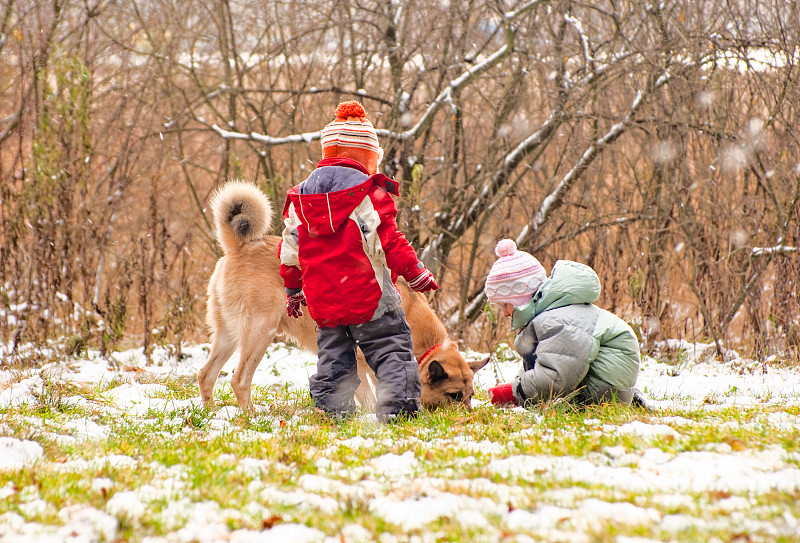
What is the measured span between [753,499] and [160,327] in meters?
6.28

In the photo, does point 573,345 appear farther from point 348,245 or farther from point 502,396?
point 348,245

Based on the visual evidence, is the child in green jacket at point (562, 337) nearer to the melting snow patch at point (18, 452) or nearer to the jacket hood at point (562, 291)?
the jacket hood at point (562, 291)

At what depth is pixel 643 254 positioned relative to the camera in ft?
23.9

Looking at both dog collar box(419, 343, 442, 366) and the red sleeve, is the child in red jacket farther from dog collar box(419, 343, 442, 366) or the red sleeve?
dog collar box(419, 343, 442, 366)

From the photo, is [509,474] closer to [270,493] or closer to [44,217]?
[270,493]

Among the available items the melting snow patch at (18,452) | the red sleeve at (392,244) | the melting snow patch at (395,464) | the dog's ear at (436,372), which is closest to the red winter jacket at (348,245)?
the red sleeve at (392,244)

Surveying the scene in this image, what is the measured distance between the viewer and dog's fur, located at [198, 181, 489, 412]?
4.67 metres

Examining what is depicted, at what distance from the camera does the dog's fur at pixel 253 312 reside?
184 inches

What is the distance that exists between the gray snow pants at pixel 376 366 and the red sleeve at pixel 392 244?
0.35 meters

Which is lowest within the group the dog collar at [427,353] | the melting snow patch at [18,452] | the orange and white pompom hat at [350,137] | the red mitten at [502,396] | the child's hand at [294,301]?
the red mitten at [502,396]

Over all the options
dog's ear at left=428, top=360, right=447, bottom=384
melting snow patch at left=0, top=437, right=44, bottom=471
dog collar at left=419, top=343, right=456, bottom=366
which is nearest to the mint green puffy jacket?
dog's ear at left=428, top=360, right=447, bottom=384

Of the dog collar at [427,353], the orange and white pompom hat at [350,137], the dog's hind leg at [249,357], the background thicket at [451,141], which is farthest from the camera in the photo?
the background thicket at [451,141]

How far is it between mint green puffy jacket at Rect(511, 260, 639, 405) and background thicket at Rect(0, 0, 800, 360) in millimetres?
2419

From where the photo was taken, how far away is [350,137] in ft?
13.6
